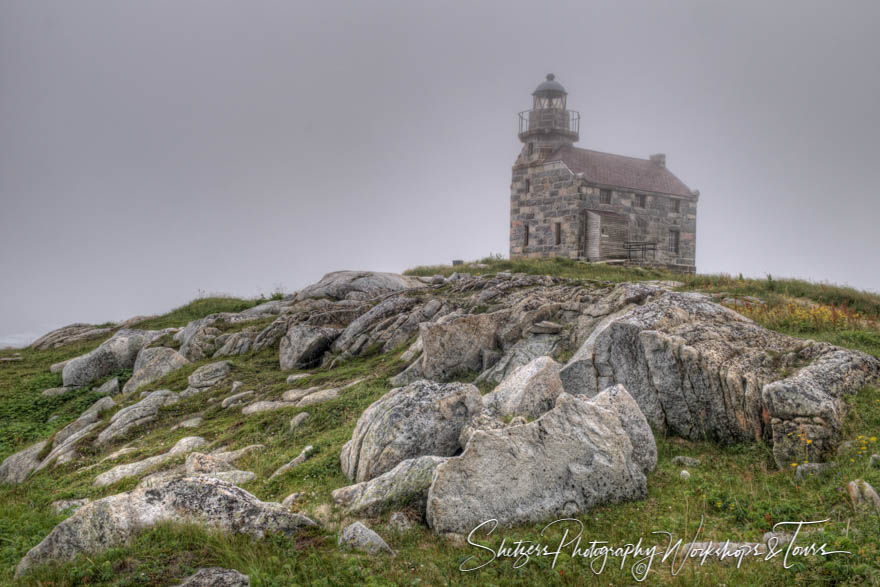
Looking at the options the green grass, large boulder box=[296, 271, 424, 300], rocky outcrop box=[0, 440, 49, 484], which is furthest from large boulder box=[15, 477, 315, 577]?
large boulder box=[296, 271, 424, 300]

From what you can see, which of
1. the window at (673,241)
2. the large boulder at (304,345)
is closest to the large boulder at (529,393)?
the large boulder at (304,345)

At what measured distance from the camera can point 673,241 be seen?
5288 cm

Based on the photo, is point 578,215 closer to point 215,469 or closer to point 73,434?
point 73,434

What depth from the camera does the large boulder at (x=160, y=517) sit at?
26.4ft

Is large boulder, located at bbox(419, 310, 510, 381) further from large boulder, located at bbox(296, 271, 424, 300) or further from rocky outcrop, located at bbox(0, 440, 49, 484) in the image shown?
large boulder, located at bbox(296, 271, 424, 300)

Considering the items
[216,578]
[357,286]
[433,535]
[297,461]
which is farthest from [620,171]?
[216,578]

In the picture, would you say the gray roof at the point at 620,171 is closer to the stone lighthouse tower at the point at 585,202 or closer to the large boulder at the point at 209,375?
the stone lighthouse tower at the point at 585,202

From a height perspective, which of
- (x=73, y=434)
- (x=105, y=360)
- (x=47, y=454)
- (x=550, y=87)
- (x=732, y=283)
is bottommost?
(x=47, y=454)

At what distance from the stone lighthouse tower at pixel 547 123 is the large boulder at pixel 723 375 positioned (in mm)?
39296

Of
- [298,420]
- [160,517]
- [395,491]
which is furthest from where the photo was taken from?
[298,420]

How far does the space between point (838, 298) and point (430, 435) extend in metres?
22.9

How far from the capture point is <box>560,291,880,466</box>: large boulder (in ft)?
36.2

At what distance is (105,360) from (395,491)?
78.6ft

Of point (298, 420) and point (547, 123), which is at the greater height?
point (547, 123)
